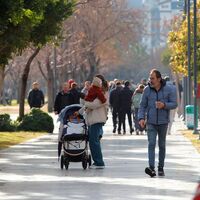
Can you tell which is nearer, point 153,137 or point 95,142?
point 153,137

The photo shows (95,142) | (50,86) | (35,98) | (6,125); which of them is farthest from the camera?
(50,86)

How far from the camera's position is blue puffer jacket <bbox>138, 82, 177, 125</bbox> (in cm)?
1773

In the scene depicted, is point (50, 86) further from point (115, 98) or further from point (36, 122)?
point (36, 122)

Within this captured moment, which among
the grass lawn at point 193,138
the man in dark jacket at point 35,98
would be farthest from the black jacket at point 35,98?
the grass lawn at point 193,138

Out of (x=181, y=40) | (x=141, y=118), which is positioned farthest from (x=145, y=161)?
(x=181, y=40)

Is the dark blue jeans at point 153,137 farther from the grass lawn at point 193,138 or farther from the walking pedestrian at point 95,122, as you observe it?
the grass lawn at point 193,138

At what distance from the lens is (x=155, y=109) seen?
1777cm

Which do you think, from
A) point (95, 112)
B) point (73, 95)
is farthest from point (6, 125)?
point (95, 112)

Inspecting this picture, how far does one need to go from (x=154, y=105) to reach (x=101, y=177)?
59.2 inches

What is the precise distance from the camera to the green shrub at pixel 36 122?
36.1 meters

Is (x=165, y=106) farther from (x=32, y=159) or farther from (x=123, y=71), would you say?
(x=123, y=71)

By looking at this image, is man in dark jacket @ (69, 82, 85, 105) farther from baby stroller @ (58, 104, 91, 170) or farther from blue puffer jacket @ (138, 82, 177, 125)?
blue puffer jacket @ (138, 82, 177, 125)

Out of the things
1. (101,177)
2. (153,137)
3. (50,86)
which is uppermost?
(50,86)

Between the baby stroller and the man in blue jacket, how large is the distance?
91.2 inches
